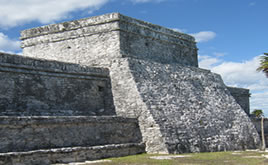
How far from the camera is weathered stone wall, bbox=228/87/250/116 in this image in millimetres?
23078

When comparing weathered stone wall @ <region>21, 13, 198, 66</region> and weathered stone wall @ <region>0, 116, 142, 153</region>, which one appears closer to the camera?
weathered stone wall @ <region>0, 116, 142, 153</region>

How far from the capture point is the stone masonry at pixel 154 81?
13.6 m

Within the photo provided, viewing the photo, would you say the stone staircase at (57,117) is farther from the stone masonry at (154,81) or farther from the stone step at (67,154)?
the stone masonry at (154,81)

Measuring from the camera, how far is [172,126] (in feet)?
44.4

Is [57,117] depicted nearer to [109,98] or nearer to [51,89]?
[51,89]

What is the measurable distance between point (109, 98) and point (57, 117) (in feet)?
13.2

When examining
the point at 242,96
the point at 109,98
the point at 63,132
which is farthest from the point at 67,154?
the point at 242,96

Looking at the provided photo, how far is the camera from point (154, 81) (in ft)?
48.9

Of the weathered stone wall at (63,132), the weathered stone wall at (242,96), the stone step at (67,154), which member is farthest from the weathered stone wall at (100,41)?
the weathered stone wall at (242,96)

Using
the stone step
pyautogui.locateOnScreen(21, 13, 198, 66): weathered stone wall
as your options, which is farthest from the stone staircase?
pyautogui.locateOnScreen(21, 13, 198, 66): weathered stone wall

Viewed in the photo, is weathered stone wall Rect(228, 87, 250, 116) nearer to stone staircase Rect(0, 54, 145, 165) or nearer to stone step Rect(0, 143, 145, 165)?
stone staircase Rect(0, 54, 145, 165)

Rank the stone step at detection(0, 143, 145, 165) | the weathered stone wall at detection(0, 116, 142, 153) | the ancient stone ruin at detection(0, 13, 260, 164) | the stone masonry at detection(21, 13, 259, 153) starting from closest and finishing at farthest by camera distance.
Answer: the stone step at detection(0, 143, 145, 165), the weathered stone wall at detection(0, 116, 142, 153), the ancient stone ruin at detection(0, 13, 260, 164), the stone masonry at detection(21, 13, 259, 153)

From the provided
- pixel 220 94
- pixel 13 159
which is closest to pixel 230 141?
pixel 220 94

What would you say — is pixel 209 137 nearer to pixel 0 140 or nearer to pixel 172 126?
pixel 172 126
